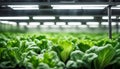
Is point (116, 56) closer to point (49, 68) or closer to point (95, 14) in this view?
point (49, 68)

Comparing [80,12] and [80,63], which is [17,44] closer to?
[80,63]

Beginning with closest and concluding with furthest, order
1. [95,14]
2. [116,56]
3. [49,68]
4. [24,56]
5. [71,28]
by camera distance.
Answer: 1. [49,68]
2. [116,56]
3. [24,56]
4. [95,14]
5. [71,28]

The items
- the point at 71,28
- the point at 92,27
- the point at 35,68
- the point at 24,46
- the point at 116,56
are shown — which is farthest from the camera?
the point at 71,28

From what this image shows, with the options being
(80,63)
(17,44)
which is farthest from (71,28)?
(80,63)

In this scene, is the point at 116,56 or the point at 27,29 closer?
the point at 116,56

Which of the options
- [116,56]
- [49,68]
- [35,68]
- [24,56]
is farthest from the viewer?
[24,56]

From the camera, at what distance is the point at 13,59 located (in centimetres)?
263

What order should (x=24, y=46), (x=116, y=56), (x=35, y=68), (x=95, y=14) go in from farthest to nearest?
(x=95, y=14) < (x=24, y=46) < (x=116, y=56) < (x=35, y=68)

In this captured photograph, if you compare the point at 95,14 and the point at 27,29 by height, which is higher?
the point at 95,14

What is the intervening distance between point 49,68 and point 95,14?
9.80 feet

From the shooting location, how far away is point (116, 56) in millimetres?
2494

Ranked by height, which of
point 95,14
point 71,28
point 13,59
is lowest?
point 71,28

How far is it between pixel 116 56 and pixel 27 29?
9.48m

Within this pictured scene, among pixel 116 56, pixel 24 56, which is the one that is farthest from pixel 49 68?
pixel 116 56
